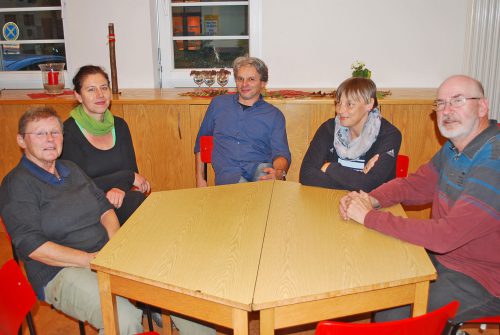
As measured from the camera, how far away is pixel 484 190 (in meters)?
1.64

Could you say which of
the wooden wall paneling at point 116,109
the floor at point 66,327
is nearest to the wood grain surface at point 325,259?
the floor at point 66,327

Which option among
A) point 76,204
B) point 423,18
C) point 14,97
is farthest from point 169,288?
point 423,18

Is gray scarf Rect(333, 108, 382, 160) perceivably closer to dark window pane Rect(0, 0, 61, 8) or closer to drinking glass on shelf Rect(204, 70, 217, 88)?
drinking glass on shelf Rect(204, 70, 217, 88)

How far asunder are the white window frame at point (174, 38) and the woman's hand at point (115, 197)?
1.86 metres

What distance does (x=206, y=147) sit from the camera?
3170 mm

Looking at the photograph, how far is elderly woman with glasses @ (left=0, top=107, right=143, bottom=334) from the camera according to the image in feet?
5.99

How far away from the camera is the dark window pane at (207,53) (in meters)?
4.14

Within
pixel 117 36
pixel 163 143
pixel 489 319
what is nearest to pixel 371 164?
pixel 489 319

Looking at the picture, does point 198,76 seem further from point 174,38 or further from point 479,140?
point 479,140

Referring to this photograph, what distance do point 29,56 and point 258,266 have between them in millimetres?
3735

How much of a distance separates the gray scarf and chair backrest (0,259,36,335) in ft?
5.40

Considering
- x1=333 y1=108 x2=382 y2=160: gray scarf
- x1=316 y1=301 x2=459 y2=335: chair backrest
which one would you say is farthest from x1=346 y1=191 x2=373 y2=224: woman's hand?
x1=316 y1=301 x2=459 y2=335: chair backrest

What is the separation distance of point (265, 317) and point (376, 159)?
1.29 m

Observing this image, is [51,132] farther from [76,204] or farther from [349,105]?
[349,105]
